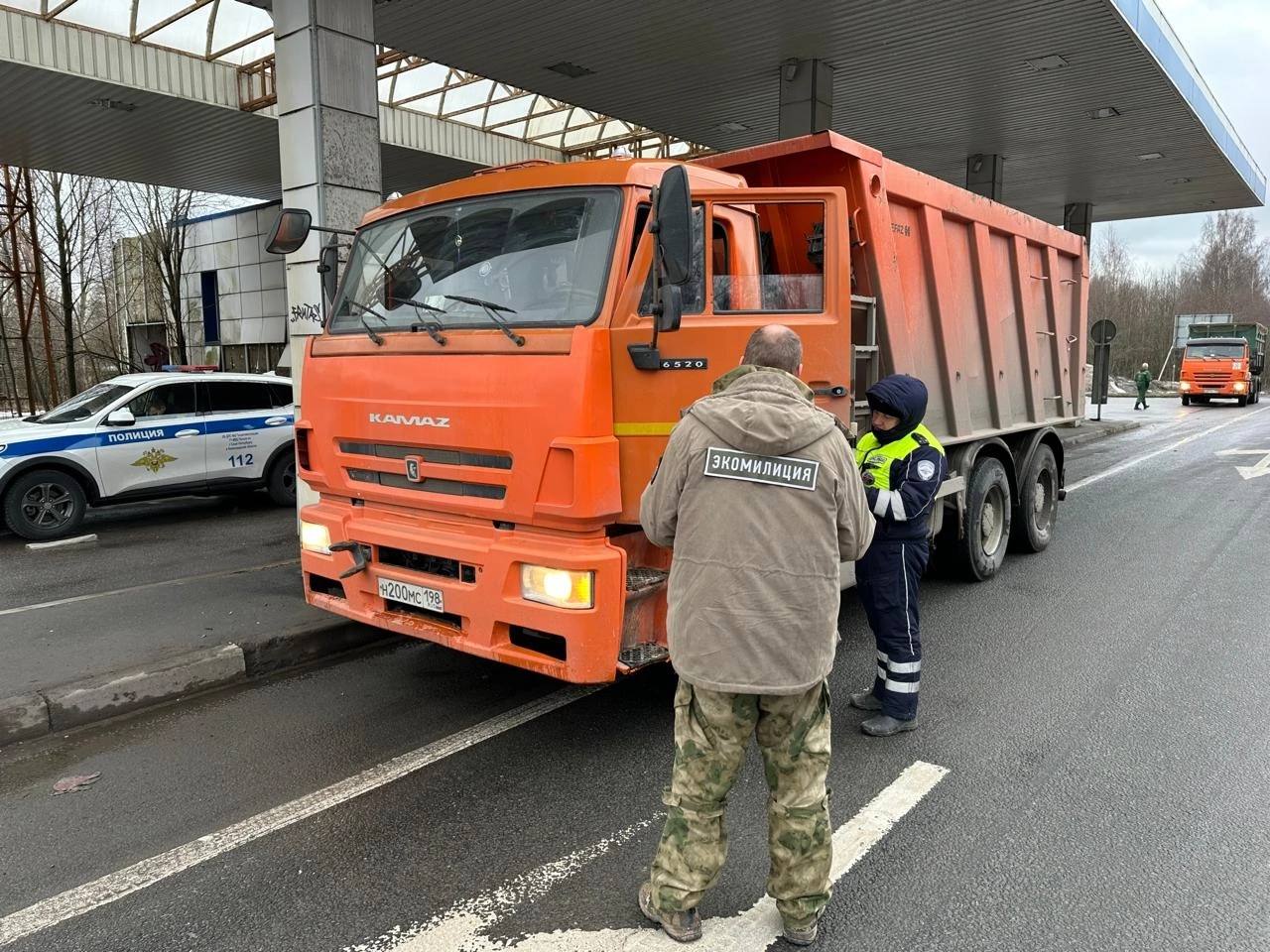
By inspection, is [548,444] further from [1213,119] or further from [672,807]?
[1213,119]

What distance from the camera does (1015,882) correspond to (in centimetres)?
301

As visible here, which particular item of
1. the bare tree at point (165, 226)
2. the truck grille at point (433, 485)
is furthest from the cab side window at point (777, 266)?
the bare tree at point (165, 226)

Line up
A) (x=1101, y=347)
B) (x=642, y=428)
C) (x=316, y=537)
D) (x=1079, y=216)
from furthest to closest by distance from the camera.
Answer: (x=1079, y=216), (x=1101, y=347), (x=316, y=537), (x=642, y=428)

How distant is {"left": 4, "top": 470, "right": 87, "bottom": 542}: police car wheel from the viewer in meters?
8.77

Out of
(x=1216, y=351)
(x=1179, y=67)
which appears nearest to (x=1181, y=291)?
(x=1216, y=351)

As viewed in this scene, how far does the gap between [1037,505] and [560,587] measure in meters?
5.85

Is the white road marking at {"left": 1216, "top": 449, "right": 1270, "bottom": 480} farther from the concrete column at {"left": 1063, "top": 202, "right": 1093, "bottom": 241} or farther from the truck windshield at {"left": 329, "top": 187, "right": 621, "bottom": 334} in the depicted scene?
the truck windshield at {"left": 329, "top": 187, "right": 621, "bottom": 334}

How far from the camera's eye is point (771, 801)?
2697 mm

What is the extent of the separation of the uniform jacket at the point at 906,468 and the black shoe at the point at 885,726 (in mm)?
909

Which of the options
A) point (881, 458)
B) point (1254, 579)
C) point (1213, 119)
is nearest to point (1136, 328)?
point (1213, 119)

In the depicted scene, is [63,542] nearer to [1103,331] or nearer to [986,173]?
[986,173]

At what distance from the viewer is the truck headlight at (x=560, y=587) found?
3.59m

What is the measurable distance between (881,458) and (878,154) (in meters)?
1.96

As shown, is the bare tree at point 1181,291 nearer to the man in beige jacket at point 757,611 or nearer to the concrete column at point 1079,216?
the concrete column at point 1079,216
